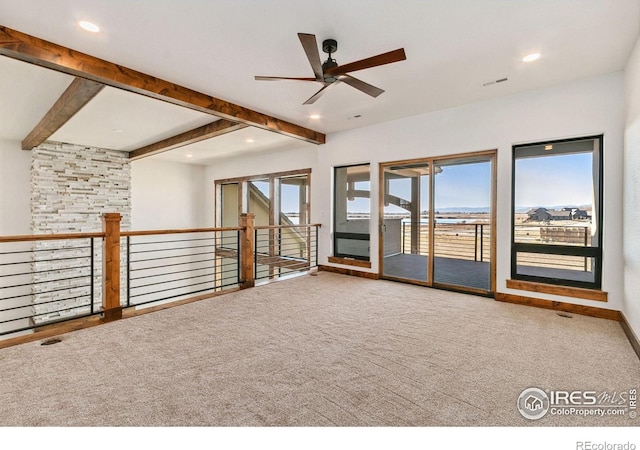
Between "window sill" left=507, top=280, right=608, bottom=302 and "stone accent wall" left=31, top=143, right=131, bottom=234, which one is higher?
"stone accent wall" left=31, top=143, right=131, bottom=234

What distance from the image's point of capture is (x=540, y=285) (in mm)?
3676

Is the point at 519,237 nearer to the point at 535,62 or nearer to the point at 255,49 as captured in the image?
the point at 535,62

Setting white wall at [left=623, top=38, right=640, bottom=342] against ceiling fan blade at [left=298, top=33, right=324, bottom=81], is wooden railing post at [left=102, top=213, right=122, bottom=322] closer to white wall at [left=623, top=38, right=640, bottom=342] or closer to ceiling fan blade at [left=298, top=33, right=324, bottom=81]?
ceiling fan blade at [left=298, top=33, right=324, bottom=81]

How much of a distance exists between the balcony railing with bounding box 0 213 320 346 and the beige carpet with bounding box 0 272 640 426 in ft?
1.46

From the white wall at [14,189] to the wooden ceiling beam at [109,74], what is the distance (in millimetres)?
4682

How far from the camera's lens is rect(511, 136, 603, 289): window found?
11.2ft

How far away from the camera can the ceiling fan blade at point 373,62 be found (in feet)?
7.69

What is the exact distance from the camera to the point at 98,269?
21.3 feet

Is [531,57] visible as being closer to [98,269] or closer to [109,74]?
[109,74]

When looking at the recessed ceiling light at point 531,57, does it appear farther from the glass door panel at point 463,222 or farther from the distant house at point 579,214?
the distant house at point 579,214

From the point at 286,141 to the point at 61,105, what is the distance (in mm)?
3542

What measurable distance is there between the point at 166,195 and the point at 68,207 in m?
2.25

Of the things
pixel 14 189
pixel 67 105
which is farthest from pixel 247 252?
pixel 14 189

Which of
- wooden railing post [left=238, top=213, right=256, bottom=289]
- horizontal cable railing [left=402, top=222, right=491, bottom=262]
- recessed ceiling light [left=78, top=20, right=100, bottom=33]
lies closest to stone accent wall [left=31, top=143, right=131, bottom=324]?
wooden railing post [left=238, top=213, right=256, bottom=289]
